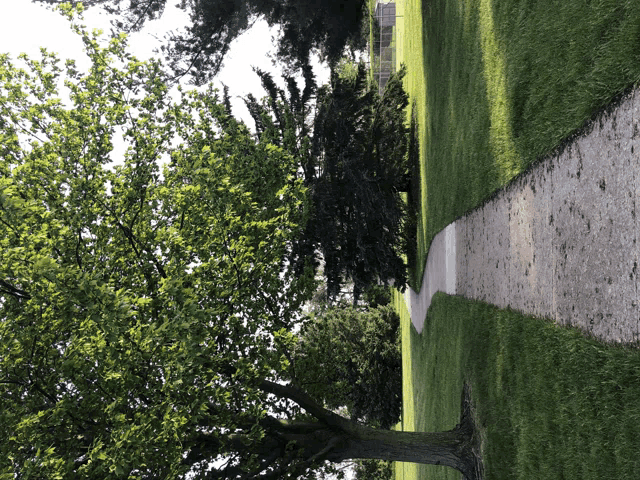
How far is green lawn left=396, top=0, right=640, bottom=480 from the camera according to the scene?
4988mm

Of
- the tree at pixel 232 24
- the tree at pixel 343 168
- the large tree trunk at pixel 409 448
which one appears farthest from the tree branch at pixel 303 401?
the tree at pixel 232 24

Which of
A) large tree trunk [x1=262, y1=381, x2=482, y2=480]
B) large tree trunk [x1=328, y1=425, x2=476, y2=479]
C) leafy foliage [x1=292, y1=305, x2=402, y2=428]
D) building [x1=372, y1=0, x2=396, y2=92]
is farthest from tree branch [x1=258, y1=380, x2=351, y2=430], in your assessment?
building [x1=372, y1=0, x2=396, y2=92]

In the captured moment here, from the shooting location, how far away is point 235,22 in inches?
524

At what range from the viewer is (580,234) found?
5.52 meters

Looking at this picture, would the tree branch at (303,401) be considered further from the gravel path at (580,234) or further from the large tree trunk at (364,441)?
the gravel path at (580,234)

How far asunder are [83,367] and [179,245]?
215 cm

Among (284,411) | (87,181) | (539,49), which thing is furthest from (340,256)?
(539,49)

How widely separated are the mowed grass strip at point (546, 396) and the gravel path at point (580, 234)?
26 centimetres

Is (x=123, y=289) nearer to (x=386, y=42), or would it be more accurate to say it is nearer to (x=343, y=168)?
(x=343, y=168)

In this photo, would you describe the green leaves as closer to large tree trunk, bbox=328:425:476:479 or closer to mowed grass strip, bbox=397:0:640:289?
large tree trunk, bbox=328:425:476:479

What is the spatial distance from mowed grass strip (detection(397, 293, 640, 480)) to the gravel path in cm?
26

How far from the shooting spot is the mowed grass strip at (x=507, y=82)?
5.34 meters

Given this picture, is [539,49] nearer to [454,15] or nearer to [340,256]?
[454,15]

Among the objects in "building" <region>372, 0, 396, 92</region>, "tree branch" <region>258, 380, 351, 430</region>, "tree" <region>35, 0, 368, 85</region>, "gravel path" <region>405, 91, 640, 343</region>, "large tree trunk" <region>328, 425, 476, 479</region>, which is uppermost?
"building" <region>372, 0, 396, 92</region>
